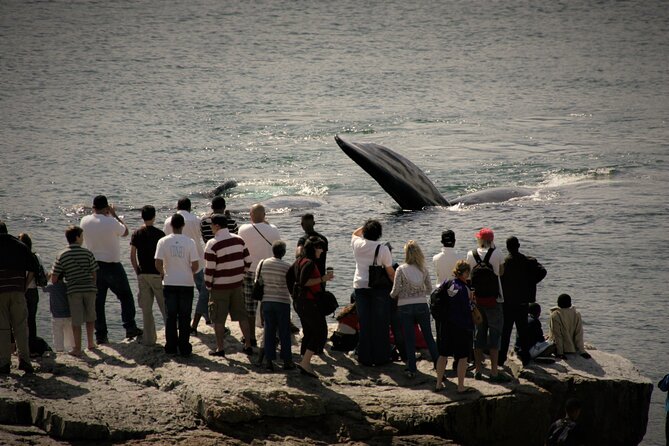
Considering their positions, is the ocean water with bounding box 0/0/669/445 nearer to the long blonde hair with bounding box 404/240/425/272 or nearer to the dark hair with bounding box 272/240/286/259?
the long blonde hair with bounding box 404/240/425/272

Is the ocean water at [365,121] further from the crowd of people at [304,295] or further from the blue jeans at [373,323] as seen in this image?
the blue jeans at [373,323]

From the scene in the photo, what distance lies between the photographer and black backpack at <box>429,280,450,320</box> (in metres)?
16.1

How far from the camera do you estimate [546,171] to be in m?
44.8

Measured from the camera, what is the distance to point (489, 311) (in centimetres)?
1670

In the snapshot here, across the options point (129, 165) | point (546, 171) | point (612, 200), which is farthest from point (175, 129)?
point (612, 200)

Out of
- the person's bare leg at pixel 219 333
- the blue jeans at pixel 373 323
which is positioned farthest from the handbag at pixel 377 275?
the person's bare leg at pixel 219 333

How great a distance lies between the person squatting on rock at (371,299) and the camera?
1669 cm

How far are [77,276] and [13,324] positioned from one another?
1265 mm

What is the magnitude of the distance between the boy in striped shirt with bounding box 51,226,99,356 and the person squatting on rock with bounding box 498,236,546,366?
5881mm

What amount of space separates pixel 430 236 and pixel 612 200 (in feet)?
28.4

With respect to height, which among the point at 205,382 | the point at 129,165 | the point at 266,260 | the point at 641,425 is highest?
the point at 129,165

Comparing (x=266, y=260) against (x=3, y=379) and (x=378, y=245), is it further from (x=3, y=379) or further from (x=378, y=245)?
(x=3, y=379)

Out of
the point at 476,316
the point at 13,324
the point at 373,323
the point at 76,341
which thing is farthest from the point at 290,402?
the point at 13,324

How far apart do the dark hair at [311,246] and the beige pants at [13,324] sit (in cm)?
389
